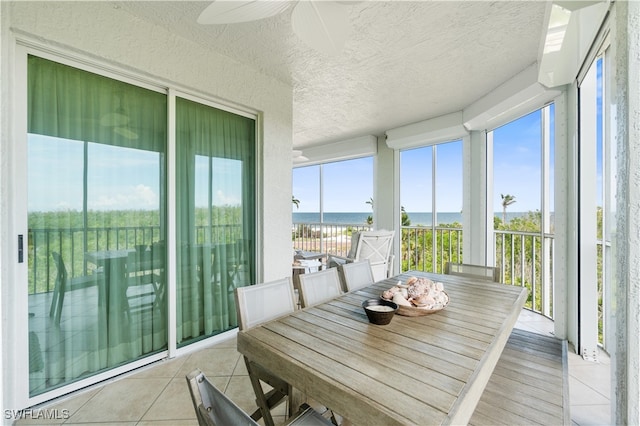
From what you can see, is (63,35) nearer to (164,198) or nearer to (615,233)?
(164,198)

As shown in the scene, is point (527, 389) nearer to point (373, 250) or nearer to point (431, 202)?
point (373, 250)

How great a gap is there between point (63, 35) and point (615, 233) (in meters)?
3.27

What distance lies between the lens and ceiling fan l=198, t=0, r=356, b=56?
4.25ft

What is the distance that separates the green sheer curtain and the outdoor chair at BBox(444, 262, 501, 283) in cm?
204

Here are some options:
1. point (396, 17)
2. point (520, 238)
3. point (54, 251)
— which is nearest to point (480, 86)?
point (396, 17)

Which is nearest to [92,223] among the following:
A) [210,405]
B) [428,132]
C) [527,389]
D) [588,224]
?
[210,405]

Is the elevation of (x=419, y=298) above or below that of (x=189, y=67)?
below

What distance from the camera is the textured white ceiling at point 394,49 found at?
77.1 inches

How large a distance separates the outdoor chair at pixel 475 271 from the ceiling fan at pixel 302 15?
2134 millimetres

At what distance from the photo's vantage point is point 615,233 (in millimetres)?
1157

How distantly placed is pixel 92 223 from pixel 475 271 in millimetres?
3151

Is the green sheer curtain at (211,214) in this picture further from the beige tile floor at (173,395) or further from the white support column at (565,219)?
the white support column at (565,219)

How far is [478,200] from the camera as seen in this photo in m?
3.88

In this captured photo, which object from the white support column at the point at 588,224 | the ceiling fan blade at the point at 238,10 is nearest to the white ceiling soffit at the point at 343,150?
the white support column at the point at 588,224
